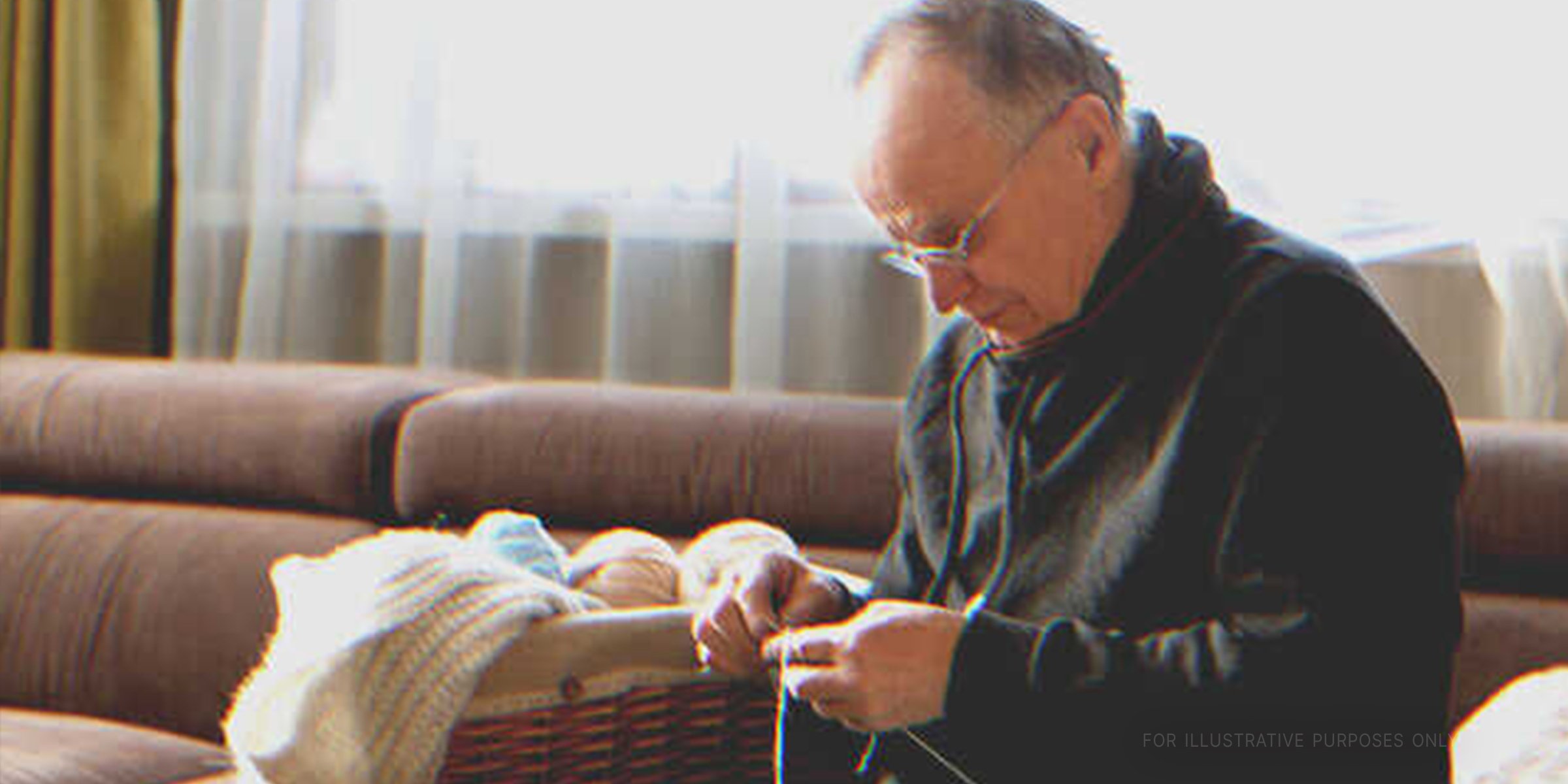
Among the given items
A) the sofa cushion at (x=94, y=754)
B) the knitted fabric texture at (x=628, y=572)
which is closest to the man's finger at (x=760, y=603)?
the knitted fabric texture at (x=628, y=572)

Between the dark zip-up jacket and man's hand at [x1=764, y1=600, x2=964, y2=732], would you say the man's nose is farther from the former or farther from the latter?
man's hand at [x1=764, y1=600, x2=964, y2=732]

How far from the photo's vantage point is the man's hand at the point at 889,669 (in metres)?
0.96

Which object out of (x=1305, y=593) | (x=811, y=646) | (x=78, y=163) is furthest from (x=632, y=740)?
(x=78, y=163)

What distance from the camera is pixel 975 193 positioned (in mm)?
1050

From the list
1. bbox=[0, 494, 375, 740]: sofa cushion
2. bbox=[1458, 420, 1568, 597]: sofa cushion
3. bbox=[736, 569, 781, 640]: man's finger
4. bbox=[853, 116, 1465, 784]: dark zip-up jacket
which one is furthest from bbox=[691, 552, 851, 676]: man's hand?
bbox=[0, 494, 375, 740]: sofa cushion

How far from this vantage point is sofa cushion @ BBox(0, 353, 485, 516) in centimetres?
204

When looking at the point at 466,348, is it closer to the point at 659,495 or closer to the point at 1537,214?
the point at 659,495

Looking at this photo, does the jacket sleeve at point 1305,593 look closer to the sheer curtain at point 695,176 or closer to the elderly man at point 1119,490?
the elderly man at point 1119,490

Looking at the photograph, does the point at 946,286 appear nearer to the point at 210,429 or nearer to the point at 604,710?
the point at 604,710

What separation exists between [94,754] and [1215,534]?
1.25 metres

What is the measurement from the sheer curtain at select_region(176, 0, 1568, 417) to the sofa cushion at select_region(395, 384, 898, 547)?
320mm

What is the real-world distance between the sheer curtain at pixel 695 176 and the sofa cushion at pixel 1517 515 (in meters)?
0.30

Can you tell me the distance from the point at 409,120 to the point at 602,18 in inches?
13.1

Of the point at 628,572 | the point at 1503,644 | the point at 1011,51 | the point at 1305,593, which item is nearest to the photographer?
the point at 1305,593
